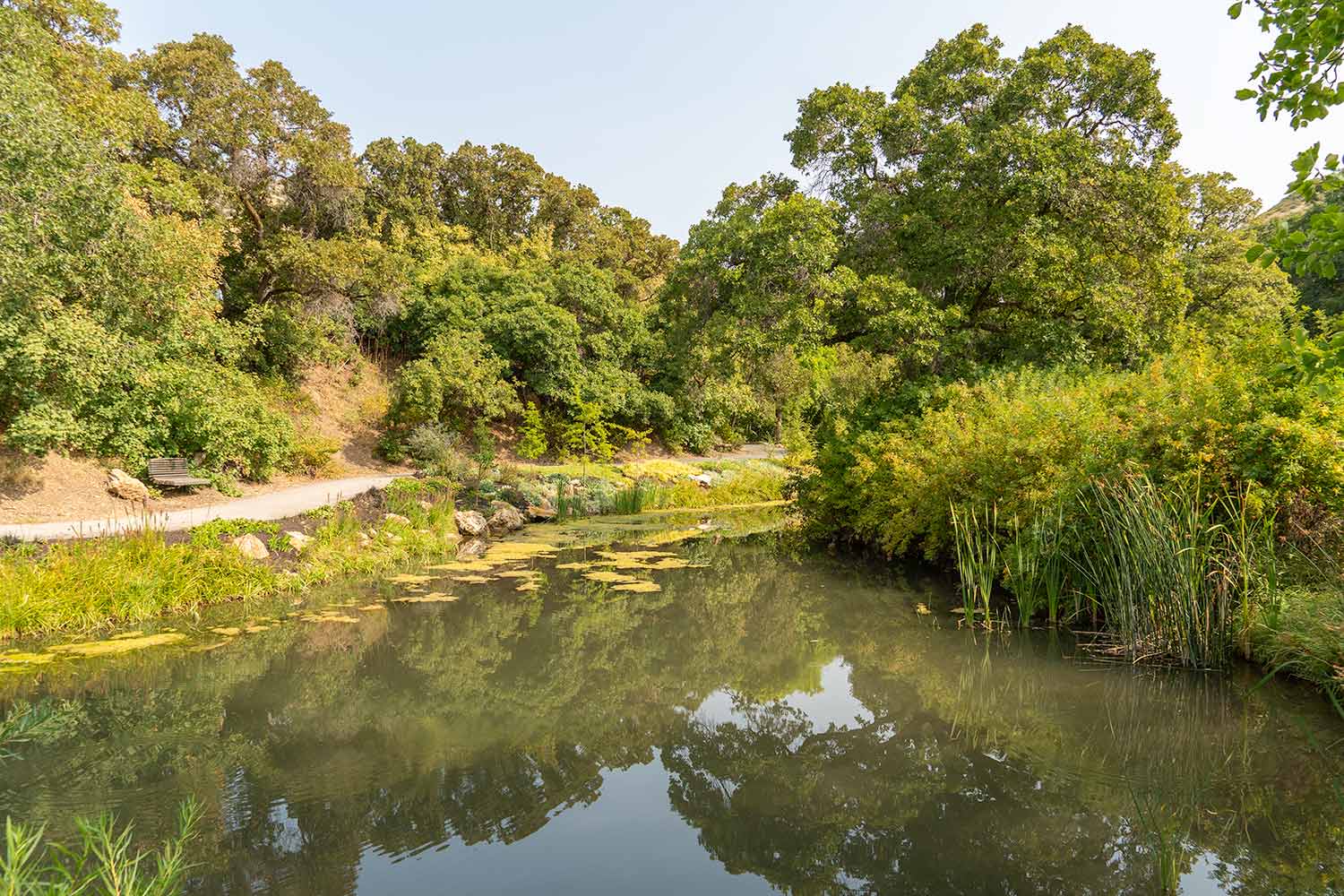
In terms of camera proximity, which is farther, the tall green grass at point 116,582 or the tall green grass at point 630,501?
the tall green grass at point 630,501

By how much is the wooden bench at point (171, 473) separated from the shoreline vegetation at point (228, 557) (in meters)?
3.14

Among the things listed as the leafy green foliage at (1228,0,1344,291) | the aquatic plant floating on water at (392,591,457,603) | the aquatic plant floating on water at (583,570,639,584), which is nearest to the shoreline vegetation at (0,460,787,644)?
the aquatic plant floating on water at (392,591,457,603)

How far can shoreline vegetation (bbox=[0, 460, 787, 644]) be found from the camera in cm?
668

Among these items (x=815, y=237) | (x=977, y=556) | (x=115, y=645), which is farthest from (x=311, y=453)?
(x=977, y=556)

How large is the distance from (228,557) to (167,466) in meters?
6.04

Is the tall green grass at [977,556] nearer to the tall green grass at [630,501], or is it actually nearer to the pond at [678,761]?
the pond at [678,761]

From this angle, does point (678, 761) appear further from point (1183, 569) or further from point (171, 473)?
point (171, 473)

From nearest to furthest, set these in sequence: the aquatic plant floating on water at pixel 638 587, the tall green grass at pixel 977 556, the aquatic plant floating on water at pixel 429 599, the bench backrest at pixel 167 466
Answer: the tall green grass at pixel 977 556 → the aquatic plant floating on water at pixel 429 599 → the aquatic plant floating on water at pixel 638 587 → the bench backrest at pixel 167 466

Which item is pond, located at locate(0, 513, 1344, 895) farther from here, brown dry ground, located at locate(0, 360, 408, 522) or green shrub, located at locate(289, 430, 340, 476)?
green shrub, located at locate(289, 430, 340, 476)

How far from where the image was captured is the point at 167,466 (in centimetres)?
1258

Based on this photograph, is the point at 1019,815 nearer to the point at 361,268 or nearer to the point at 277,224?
the point at 361,268

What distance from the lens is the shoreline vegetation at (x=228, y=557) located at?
6676 millimetres

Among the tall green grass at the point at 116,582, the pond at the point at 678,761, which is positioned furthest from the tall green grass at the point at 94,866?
the tall green grass at the point at 116,582

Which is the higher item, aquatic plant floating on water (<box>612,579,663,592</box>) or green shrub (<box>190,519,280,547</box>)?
green shrub (<box>190,519,280,547</box>)
